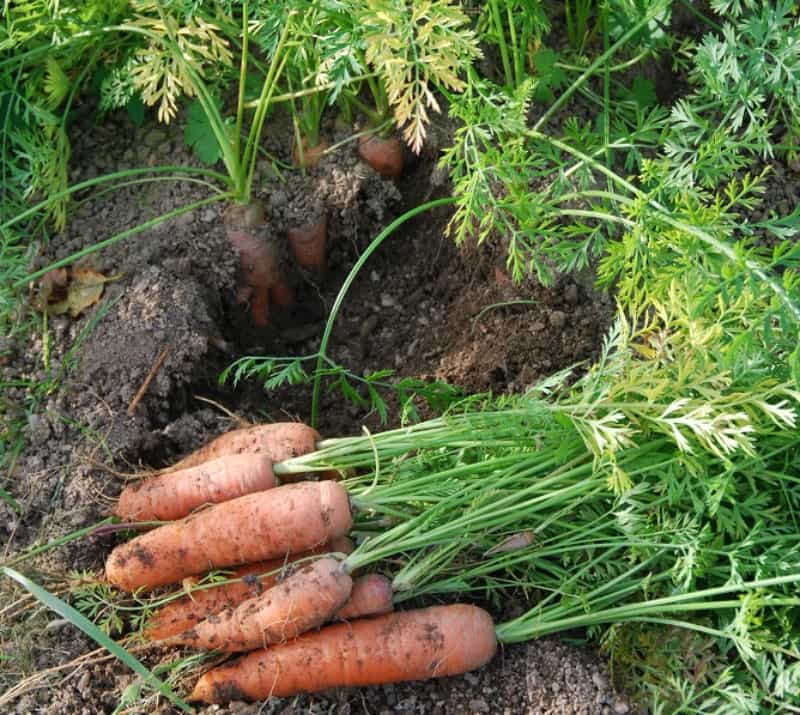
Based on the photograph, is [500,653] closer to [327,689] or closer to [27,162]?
[327,689]

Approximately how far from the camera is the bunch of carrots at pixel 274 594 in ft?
6.74

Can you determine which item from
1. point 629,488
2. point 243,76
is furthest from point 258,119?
point 629,488

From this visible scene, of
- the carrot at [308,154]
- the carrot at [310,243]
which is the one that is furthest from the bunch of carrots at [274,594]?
the carrot at [308,154]

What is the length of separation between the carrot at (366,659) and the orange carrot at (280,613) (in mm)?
49

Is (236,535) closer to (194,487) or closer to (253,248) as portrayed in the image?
(194,487)

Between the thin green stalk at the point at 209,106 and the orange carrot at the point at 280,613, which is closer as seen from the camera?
the orange carrot at the point at 280,613

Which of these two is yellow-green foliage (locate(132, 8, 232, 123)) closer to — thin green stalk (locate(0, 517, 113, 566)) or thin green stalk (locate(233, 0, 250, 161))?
thin green stalk (locate(233, 0, 250, 161))

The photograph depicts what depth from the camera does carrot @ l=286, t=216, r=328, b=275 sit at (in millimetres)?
2777

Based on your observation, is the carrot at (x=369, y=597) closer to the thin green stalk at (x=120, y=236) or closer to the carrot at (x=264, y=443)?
the carrot at (x=264, y=443)

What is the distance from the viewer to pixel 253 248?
2.71m

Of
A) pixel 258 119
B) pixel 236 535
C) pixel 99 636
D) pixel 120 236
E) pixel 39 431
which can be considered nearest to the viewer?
pixel 99 636

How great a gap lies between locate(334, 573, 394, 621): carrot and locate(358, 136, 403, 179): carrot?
127 cm

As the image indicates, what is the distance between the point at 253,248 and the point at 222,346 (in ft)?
0.97

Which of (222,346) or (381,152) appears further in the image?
(381,152)
